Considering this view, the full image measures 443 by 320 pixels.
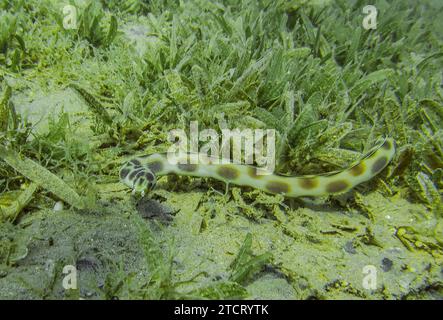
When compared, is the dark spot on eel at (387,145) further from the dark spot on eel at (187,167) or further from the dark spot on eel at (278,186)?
the dark spot on eel at (187,167)

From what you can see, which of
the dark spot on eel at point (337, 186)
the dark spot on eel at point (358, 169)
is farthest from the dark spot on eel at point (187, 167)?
the dark spot on eel at point (358, 169)

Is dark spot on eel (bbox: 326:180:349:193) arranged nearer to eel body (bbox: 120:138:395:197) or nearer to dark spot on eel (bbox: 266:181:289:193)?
eel body (bbox: 120:138:395:197)

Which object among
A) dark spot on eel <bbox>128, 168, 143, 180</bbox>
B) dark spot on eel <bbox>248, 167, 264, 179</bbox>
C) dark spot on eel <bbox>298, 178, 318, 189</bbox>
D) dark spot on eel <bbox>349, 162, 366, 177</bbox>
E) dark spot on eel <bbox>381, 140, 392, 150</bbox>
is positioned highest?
dark spot on eel <bbox>381, 140, 392, 150</bbox>

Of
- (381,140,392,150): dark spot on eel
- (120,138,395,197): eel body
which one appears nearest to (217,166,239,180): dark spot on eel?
(120,138,395,197): eel body

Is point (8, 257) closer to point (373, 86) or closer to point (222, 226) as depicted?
point (222, 226)

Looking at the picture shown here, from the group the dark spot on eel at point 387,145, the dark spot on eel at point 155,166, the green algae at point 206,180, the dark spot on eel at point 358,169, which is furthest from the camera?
the dark spot on eel at point 387,145

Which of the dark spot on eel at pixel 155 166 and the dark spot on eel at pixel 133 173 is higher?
the dark spot on eel at pixel 155 166

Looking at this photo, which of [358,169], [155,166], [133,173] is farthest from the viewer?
[358,169]

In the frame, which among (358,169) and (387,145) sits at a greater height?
(387,145)

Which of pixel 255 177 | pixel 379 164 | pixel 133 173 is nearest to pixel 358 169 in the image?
pixel 379 164

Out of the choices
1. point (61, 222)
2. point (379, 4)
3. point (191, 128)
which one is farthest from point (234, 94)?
point (379, 4)

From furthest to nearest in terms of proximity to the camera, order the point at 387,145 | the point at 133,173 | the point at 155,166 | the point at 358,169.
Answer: the point at 387,145, the point at 358,169, the point at 155,166, the point at 133,173

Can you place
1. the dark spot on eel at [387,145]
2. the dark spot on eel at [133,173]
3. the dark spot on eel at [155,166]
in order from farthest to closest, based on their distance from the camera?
1. the dark spot on eel at [387,145]
2. the dark spot on eel at [155,166]
3. the dark spot on eel at [133,173]

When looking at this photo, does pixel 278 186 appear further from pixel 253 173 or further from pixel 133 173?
pixel 133 173
